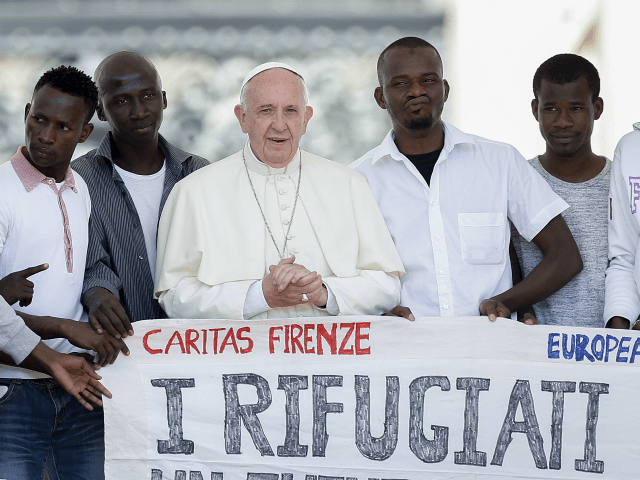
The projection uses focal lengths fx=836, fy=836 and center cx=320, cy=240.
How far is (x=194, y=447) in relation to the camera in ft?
11.1

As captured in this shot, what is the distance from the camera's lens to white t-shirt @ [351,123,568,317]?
3.70 m

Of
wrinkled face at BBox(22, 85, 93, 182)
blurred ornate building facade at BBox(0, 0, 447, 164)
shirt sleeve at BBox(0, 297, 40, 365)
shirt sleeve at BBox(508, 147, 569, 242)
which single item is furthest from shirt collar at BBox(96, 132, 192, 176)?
blurred ornate building facade at BBox(0, 0, 447, 164)

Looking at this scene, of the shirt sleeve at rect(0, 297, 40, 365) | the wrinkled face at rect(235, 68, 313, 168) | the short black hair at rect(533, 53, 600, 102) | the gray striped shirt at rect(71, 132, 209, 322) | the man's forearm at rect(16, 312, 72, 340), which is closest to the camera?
the shirt sleeve at rect(0, 297, 40, 365)

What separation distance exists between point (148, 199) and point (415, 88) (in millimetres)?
1366

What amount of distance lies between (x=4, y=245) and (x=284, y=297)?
1.10m

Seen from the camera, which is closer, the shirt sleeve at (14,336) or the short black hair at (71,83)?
the shirt sleeve at (14,336)

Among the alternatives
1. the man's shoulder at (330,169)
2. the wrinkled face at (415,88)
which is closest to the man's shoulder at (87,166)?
the man's shoulder at (330,169)

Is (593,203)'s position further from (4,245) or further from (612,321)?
(4,245)

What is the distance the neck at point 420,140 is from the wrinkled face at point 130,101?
1.18 m

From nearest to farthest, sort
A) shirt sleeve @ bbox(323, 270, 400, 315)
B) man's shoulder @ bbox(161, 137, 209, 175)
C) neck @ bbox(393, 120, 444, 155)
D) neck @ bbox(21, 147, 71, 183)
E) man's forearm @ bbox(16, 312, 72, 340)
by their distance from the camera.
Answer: man's forearm @ bbox(16, 312, 72, 340) < neck @ bbox(21, 147, 71, 183) < shirt sleeve @ bbox(323, 270, 400, 315) < neck @ bbox(393, 120, 444, 155) < man's shoulder @ bbox(161, 137, 209, 175)

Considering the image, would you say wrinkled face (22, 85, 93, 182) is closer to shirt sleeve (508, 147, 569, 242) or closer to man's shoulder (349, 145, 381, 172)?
man's shoulder (349, 145, 381, 172)

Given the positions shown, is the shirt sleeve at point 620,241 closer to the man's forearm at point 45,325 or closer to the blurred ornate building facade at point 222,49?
the man's forearm at point 45,325

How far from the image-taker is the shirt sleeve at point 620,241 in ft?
11.9

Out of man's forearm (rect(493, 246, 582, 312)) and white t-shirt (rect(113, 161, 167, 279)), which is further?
white t-shirt (rect(113, 161, 167, 279))
